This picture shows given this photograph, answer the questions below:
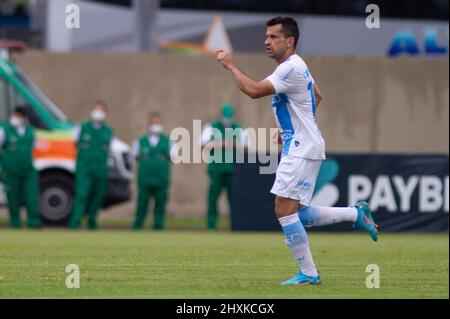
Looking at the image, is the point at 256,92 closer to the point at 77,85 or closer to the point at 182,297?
the point at 182,297

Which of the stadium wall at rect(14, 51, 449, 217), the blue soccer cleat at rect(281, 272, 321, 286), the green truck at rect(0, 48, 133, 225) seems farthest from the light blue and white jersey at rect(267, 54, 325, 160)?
the stadium wall at rect(14, 51, 449, 217)

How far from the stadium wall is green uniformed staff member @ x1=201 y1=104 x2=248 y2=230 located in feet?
13.4

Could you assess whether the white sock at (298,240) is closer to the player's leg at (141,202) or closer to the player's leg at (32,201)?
the player's leg at (32,201)

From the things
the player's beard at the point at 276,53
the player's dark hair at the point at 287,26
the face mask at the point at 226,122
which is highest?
the player's dark hair at the point at 287,26

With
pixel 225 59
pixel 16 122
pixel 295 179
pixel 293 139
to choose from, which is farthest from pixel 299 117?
pixel 16 122

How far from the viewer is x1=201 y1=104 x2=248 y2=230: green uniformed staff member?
855 inches

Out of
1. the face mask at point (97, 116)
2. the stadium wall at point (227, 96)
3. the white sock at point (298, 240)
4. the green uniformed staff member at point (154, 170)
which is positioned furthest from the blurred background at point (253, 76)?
the white sock at point (298, 240)

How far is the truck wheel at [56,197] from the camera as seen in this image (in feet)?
74.3

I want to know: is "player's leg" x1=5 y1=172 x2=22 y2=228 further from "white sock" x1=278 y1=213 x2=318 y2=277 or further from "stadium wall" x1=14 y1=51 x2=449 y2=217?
"white sock" x1=278 y1=213 x2=318 y2=277

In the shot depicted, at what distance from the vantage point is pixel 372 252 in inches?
603

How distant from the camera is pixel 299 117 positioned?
35.3 feet

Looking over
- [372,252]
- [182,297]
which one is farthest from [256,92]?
[372,252]

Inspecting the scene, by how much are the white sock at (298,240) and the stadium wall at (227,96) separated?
619 inches

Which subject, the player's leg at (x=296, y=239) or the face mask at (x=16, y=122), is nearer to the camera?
the player's leg at (x=296, y=239)
